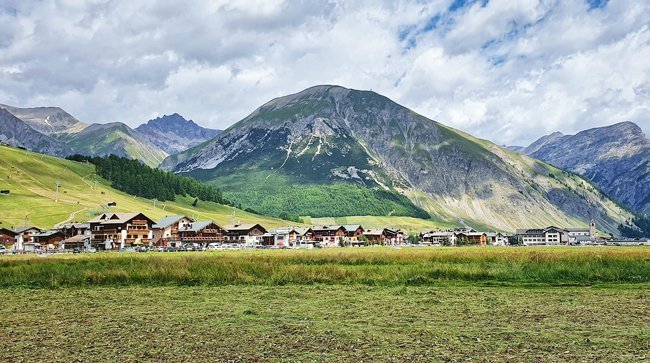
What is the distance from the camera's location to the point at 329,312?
102 ft

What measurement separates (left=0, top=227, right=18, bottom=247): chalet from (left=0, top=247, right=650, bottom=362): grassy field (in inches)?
5359

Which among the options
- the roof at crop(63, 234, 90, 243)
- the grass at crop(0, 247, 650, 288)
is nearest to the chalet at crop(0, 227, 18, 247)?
the roof at crop(63, 234, 90, 243)

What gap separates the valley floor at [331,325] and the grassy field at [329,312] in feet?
0.32

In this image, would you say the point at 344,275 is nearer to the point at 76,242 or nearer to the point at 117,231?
the point at 117,231

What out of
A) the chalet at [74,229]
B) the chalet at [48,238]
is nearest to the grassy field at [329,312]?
the chalet at [48,238]

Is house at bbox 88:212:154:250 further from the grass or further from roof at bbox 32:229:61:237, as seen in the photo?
the grass

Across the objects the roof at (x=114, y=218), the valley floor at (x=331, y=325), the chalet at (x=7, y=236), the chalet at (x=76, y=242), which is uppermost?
the roof at (x=114, y=218)

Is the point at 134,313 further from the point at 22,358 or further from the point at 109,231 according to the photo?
the point at 109,231

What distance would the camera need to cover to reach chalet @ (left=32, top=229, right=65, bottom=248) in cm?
17538

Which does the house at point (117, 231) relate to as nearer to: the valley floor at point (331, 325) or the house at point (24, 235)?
the house at point (24, 235)

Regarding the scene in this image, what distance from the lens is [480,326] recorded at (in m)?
26.2

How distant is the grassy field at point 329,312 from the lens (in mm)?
21016

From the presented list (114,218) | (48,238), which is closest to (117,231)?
(114,218)

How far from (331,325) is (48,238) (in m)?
174
